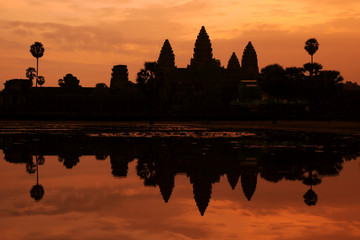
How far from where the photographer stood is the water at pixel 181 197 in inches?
330

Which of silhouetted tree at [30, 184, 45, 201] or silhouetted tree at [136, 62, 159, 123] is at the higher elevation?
Answer: silhouetted tree at [136, 62, 159, 123]

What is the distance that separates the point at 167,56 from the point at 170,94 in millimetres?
58630

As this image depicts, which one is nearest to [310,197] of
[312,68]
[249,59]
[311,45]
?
[312,68]

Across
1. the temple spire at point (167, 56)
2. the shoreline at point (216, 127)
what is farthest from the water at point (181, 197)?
the temple spire at point (167, 56)

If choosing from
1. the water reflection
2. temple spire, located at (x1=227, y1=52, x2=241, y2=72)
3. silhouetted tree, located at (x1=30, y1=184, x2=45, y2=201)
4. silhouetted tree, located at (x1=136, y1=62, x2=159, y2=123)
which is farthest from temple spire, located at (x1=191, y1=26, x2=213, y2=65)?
silhouetted tree, located at (x1=30, y1=184, x2=45, y2=201)

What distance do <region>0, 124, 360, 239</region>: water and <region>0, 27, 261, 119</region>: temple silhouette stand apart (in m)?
60.9

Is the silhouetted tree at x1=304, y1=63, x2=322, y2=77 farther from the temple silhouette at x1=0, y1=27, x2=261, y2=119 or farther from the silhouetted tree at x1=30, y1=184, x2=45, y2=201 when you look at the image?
the silhouetted tree at x1=30, y1=184, x2=45, y2=201

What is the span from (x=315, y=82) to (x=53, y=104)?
186 ft

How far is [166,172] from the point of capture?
15742mm

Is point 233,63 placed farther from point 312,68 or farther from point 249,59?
point 312,68

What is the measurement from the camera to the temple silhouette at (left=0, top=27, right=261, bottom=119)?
10631 cm

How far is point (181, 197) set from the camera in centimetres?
1144

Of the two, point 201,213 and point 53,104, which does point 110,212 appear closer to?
point 201,213

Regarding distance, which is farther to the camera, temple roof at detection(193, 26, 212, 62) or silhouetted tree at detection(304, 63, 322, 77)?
temple roof at detection(193, 26, 212, 62)
